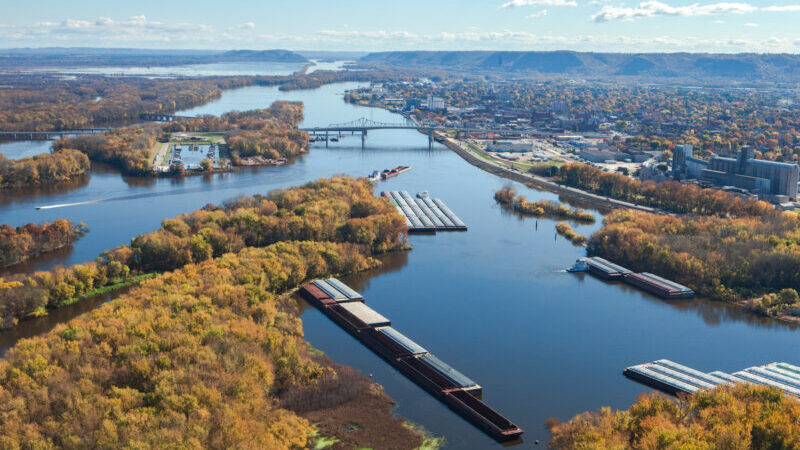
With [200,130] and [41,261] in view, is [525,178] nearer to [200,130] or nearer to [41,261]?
[41,261]

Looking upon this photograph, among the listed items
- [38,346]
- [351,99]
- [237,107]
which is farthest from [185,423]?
[351,99]

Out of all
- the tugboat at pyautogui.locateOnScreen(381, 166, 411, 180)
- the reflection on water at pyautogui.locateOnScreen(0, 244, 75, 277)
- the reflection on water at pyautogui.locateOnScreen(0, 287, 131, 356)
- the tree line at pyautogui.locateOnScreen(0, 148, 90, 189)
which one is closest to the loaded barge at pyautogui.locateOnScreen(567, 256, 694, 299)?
the reflection on water at pyautogui.locateOnScreen(0, 287, 131, 356)

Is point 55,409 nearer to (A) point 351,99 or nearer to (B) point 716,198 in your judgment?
(B) point 716,198

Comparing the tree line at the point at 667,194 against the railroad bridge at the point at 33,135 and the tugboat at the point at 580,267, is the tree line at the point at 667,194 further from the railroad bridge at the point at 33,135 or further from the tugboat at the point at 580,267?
the railroad bridge at the point at 33,135

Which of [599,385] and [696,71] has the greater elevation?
[696,71]

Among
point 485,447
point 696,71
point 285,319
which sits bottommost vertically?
point 485,447

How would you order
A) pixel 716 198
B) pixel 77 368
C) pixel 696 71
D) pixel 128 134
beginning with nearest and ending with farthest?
pixel 77 368 < pixel 716 198 < pixel 128 134 < pixel 696 71
